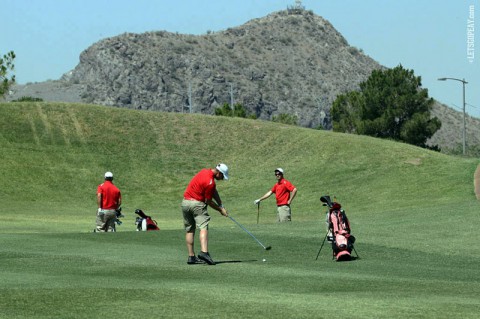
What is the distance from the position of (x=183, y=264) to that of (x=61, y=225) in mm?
26057

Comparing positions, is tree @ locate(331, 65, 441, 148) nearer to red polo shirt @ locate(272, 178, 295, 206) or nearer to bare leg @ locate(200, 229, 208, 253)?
red polo shirt @ locate(272, 178, 295, 206)

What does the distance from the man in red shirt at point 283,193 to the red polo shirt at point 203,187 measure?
1195 centimetres

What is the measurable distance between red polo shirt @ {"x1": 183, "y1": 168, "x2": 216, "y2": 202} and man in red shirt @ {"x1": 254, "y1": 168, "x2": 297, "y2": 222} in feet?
39.2

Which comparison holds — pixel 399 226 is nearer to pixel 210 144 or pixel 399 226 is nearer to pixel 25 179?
pixel 25 179

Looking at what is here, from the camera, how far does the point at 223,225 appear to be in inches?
1762

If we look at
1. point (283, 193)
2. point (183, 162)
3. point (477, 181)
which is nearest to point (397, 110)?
point (183, 162)

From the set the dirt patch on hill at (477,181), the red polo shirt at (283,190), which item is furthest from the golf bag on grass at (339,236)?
the dirt patch on hill at (477,181)

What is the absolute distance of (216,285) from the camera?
17344 mm

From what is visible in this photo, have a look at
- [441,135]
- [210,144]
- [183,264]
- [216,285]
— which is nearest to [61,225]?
[183,264]

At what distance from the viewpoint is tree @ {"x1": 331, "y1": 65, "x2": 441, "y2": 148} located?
376 feet

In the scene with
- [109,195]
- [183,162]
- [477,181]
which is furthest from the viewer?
[183,162]

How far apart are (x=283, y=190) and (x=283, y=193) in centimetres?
21

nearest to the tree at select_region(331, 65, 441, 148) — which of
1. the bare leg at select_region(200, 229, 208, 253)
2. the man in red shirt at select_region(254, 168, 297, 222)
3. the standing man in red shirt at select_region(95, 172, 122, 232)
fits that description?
the man in red shirt at select_region(254, 168, 297, 222)

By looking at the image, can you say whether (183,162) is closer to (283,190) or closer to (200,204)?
(283,190)
